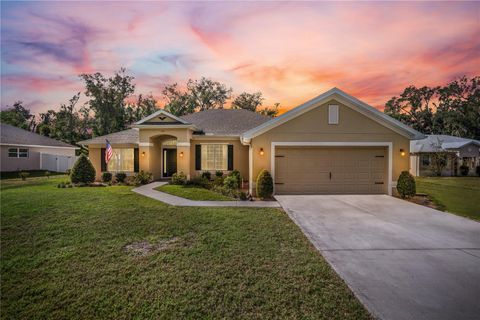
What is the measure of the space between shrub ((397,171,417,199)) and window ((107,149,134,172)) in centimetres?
1603

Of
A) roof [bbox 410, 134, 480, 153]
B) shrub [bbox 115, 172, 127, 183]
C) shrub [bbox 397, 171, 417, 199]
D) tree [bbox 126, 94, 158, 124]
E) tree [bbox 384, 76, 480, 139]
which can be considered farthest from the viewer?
tree [bbox 384, 76, 480, 139]

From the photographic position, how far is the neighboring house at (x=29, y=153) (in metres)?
21.2

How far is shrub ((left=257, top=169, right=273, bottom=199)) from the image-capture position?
10.1 m

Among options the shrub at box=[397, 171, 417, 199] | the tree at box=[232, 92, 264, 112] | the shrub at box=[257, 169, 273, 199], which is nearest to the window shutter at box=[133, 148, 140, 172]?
the shrub at box=[257, 169, 273, 199]

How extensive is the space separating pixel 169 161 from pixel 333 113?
11.9 m

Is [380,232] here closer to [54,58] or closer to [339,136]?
[339,136]

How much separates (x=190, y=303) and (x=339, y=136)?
10238 mm

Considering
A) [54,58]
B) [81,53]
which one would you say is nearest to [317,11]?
[81,53]

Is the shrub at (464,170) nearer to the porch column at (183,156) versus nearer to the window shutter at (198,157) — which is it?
the window shutter at (198,157)

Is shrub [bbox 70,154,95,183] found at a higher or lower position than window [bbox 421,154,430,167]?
lower

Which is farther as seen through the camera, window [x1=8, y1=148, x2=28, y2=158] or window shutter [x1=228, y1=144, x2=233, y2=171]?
window [x1=8, y1=148, x2=28, y2=158]

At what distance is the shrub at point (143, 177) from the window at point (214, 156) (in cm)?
357

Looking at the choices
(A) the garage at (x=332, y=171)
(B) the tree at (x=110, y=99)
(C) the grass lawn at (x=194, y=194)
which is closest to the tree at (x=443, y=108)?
(A) the garage at (x=332, y=171)

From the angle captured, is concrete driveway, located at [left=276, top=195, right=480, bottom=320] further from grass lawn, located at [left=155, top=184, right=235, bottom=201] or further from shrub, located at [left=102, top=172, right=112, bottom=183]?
shrub, located at [left=102, top=172, right=112, bottom=183]
